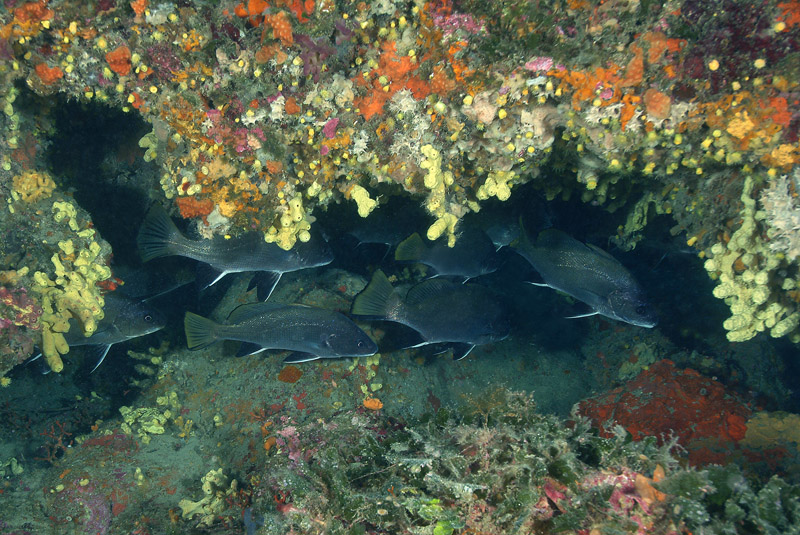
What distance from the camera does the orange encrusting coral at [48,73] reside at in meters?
2.60

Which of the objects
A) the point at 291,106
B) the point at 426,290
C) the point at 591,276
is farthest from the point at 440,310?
the point at 291,106

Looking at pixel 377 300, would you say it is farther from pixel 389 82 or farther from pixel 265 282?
pixel 389 82

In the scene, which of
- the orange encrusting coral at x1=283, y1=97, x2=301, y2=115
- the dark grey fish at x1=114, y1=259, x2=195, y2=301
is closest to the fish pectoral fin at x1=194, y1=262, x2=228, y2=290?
the dark grey fish at x1=114, y1=259, x2=195, y2=301

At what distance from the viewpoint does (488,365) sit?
6.23m

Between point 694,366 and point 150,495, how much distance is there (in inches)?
263

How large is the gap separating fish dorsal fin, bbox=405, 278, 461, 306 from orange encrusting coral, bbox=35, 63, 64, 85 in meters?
3.73

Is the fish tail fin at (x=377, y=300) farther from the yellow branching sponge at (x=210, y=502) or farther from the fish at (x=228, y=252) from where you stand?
the yellow branching sponge at (x=210, y=502)

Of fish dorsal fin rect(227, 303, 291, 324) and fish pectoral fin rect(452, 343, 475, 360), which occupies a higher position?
fish dorsal fin rect(227, 303, 291, 324)

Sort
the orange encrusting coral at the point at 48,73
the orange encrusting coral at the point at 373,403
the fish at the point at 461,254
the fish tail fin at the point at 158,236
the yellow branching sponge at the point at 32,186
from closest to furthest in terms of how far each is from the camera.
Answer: the orange encrusting coral at the point at 48,73, the yellow branching sponge at the point at 32,186, the fish tail fin at the point at 158,236, the orange encrusting coral at the point at 373,403, the fish at the point at 461,254

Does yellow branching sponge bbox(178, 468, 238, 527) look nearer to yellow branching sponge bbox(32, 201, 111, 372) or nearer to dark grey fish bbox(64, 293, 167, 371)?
yellow branching sponge bbox(32, 201, 111, 372)

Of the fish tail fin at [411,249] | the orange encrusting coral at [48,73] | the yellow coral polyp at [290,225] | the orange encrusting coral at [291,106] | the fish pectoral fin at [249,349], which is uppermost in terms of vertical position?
the orange encrusting coral at [48,73]

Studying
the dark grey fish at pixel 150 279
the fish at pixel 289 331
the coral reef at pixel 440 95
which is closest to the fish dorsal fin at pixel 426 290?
the fish at pixel 289 331

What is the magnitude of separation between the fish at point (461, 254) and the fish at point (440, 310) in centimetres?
43

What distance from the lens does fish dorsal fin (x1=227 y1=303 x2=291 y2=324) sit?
4.70 meters
